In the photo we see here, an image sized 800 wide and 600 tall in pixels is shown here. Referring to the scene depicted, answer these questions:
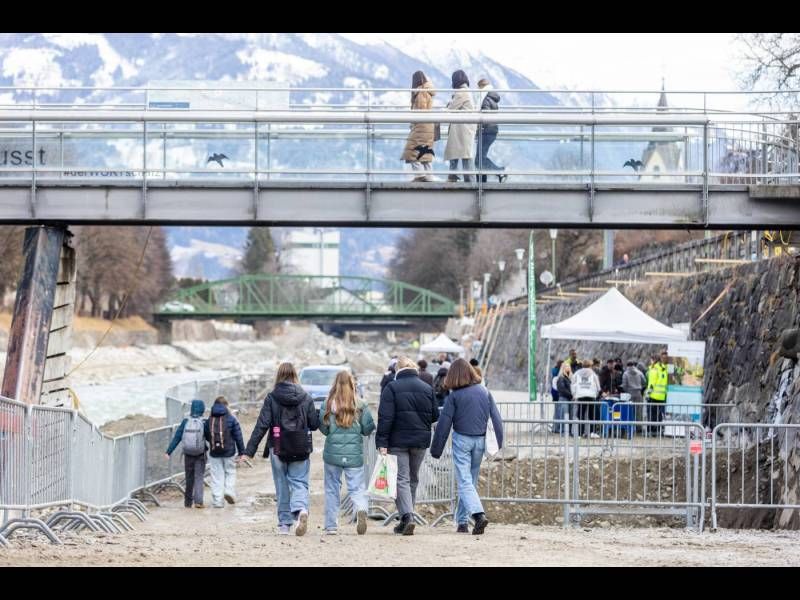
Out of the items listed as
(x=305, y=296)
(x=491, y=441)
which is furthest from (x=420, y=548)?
(x=305, y=296)

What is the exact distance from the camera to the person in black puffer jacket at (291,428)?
15898 millimetres

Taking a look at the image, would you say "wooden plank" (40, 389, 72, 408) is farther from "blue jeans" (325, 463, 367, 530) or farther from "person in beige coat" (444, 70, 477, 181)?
"blue jeans" (325, 463, 367, 530)

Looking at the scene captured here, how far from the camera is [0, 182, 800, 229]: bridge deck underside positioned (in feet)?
81.8

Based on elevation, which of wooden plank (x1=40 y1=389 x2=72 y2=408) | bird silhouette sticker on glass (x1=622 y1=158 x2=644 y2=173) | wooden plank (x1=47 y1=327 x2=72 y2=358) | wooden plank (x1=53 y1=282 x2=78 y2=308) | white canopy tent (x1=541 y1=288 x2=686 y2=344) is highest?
bird silhouette sticker on glass (x1=622 y1=158 x2=644 y2=173)

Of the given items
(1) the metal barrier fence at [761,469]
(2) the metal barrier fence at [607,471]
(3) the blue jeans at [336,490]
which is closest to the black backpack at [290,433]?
(3) the blue jeans at [336,490]

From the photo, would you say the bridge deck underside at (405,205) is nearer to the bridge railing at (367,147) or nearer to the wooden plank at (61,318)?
the bridge railing at (367,147)

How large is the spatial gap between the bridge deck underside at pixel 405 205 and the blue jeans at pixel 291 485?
9.56 metres

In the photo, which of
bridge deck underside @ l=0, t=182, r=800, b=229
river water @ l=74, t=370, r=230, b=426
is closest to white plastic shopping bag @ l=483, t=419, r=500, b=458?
bridge deck underside @ l=0, t=182, r=800, b=229

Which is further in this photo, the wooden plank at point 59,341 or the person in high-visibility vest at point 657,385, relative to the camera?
the person in high-visibility vest at point 657,385

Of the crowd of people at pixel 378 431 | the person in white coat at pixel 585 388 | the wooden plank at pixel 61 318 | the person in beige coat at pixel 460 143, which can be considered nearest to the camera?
the crowd of people at pixel 378 431

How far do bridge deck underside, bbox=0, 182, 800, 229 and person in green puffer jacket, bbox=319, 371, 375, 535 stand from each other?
9.71m
